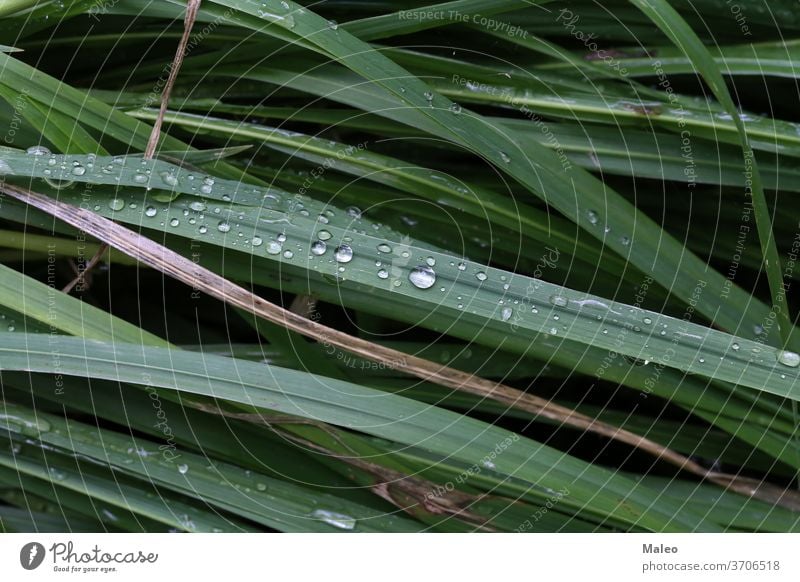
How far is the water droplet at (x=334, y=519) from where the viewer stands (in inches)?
24.0

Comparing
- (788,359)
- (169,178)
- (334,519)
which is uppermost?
(169,178)

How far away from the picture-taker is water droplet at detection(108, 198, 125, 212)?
22.1 inches

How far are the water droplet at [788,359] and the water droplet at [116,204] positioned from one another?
0.63m

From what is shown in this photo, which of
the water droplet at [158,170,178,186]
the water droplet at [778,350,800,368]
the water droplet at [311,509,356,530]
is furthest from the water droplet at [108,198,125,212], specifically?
the water droplet at [778,350,800,368]

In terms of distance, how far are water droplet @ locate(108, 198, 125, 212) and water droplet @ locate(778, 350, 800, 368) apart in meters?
0.63

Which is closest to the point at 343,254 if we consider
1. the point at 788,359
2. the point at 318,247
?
the point at 318,247

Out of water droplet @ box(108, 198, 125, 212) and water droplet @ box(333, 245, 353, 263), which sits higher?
water droplet @ box(108, 198, 125, 212)

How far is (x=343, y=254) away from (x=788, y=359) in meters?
0.43

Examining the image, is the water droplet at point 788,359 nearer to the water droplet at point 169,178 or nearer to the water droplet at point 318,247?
the water droplet at point 318,247

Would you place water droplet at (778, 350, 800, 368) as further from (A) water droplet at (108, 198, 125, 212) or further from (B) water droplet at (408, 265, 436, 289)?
(A) water droplet at (108, 198, 125, 212)

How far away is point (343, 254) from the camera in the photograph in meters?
0.55

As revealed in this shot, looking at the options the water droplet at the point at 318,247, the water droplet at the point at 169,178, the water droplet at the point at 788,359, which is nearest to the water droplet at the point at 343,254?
the water droplet at the point at 318,247

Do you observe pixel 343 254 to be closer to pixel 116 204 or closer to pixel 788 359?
pixel 116 204
